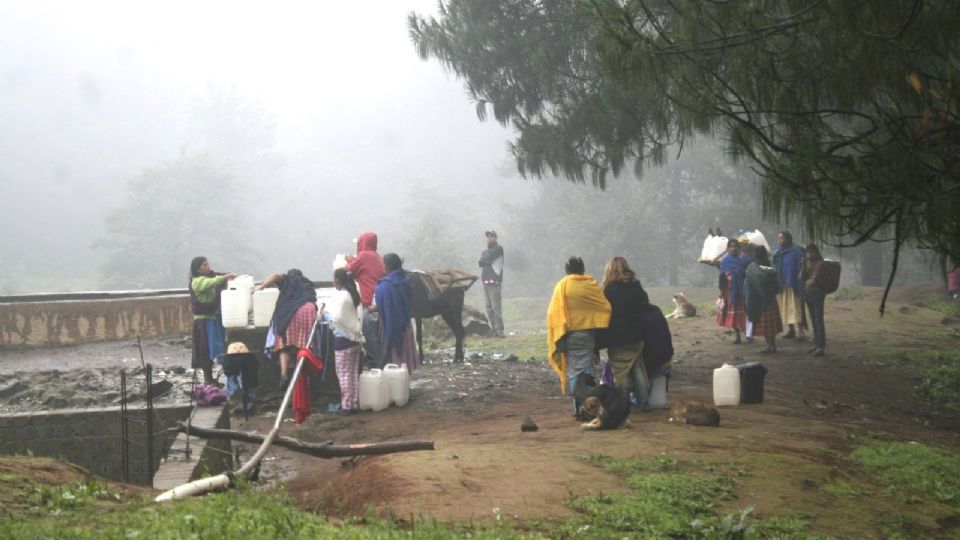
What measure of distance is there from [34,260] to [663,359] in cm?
6089

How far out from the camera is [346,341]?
1287 centimetres

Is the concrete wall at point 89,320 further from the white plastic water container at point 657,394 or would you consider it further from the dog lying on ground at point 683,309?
the white plastic water container at point 657,394

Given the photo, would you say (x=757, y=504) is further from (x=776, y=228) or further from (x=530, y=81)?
(x=776, y=228)

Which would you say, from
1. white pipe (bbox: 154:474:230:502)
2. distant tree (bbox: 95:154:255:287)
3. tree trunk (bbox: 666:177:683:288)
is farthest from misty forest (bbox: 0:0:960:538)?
distant tree (bbox: 95:154:255:287)

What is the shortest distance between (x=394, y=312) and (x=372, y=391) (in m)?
1.11

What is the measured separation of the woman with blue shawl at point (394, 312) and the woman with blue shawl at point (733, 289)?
19.9 ft

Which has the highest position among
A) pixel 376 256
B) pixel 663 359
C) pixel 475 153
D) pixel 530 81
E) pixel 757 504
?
pixel 475 153

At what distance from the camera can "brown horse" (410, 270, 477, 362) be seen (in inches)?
670

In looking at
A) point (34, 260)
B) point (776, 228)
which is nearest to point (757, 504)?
point (776, 228)

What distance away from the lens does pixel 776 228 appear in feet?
112

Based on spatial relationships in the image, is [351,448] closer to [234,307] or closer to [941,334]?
[234,307]

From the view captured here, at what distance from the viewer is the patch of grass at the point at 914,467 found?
8625 millimetres

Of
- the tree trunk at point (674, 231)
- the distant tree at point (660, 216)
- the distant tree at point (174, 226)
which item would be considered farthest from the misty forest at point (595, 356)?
the distant tree at point (174, 226)

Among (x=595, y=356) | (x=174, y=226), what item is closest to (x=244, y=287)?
(x=595, y=356)
